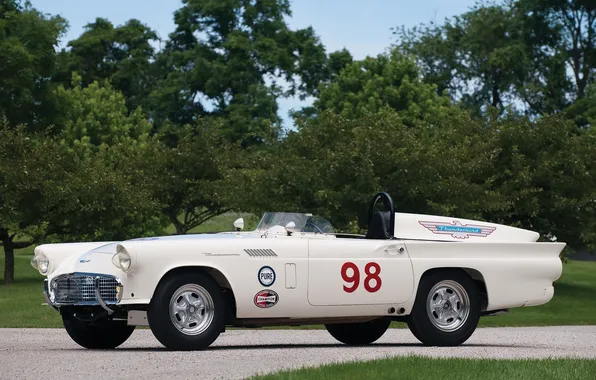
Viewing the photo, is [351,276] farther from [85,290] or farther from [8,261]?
[8,261]

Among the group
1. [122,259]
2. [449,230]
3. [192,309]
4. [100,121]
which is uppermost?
[100,121]

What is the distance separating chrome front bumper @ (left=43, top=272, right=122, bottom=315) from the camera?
13.0m

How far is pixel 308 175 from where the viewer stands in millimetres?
35594

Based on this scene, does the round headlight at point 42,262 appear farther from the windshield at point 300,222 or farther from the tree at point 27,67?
the tree at point 27,67

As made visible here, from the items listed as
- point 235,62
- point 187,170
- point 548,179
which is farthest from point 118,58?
point 548,179

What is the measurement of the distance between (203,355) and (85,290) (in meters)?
1.71

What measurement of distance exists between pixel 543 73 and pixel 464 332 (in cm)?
6555

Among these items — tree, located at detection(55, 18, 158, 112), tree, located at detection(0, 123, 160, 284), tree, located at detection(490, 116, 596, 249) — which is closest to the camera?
tree, located at detection(0, 123, 160, 284)

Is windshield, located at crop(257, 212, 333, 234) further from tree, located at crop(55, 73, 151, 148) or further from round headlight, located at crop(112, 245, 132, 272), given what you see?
Answer: tree, located at crop(55, 73, 151, 148)

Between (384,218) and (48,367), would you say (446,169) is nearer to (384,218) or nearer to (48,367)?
(384,218)

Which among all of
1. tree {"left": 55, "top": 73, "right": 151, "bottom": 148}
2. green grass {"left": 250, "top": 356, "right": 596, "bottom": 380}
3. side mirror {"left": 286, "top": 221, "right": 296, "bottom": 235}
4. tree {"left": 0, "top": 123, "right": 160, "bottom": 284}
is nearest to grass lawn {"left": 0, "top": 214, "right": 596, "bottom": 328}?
tree {"left": 0, "top": 123, "right": 160, "bottom": 284}

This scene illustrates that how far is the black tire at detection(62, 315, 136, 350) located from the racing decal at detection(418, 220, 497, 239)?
3627 millimetres

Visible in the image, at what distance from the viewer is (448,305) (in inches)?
569

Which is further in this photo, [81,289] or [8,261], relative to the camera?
[8,261]
